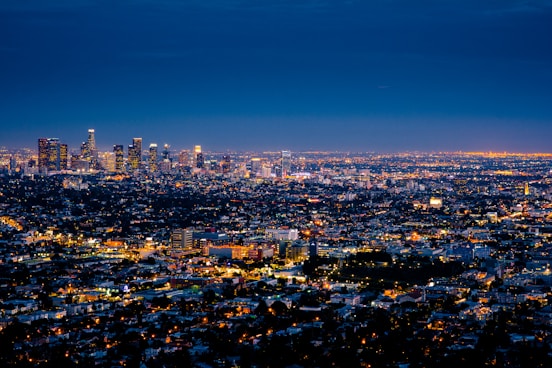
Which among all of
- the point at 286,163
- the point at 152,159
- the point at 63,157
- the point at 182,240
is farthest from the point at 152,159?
the point at 182,240

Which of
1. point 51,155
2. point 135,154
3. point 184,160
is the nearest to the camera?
point 51,155

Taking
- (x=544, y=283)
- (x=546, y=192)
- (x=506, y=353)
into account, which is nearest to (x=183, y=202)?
(x=546, y=192)

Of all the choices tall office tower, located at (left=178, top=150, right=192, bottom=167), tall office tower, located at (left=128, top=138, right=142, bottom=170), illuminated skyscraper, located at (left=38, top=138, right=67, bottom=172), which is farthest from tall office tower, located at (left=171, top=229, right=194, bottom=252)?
tall office tower, located at (left=178, top=150, right=192, bottom=167)

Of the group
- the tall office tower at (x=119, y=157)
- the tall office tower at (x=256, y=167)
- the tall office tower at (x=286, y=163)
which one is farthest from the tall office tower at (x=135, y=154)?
the tall office tower at (x=286, y=163)

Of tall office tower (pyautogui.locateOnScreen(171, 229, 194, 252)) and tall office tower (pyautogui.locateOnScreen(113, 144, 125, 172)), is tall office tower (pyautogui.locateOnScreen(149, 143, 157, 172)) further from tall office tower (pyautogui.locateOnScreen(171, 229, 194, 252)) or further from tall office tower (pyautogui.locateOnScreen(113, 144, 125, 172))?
tall office tower (pyautogui.locateOnScreen(171, 229, 194, 252))

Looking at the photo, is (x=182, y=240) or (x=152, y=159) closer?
(x=182, y=240)

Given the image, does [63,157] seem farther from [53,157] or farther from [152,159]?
[152,159]

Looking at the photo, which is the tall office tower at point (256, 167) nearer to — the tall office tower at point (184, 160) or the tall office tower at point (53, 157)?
the tall office tower at point (184, 160)

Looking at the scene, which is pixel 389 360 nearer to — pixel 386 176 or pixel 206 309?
pixel 206 309
